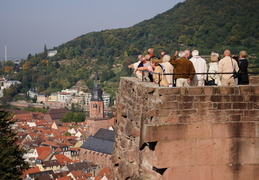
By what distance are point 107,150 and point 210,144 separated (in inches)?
2412

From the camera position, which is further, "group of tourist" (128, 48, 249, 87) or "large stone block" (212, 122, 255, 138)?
"group of tourist" (128, 48, 249, 87)

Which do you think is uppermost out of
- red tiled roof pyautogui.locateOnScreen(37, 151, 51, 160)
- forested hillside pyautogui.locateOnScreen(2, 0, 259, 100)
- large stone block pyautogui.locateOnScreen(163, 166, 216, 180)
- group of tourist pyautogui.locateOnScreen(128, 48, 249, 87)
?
forested hillside pyautogui.locateOnScreen(2, 0, 259, 100)

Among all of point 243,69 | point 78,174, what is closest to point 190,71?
point 243,69

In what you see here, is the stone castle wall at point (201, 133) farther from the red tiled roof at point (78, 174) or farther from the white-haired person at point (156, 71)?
the red tiled roof at point (78, 174)

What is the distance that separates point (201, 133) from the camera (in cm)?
486

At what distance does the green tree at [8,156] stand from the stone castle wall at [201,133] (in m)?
8.79

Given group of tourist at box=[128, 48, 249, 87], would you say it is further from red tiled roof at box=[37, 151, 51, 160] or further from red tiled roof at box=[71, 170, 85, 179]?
red tiled roof at box=[37, 151, 51, 160]

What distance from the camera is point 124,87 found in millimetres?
6531

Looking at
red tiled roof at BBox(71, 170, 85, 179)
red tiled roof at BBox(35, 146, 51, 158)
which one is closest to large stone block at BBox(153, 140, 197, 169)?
red tiled roof at BBox(71, 170, 85, 179)

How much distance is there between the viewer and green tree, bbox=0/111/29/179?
43.1 feet

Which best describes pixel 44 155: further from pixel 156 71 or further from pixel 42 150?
pixel 156 71

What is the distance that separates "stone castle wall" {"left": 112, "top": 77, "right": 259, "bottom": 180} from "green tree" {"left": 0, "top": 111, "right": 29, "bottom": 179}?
8787mm

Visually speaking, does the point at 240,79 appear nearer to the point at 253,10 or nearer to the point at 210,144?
the point at 210,144

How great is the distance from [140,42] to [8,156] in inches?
5814
